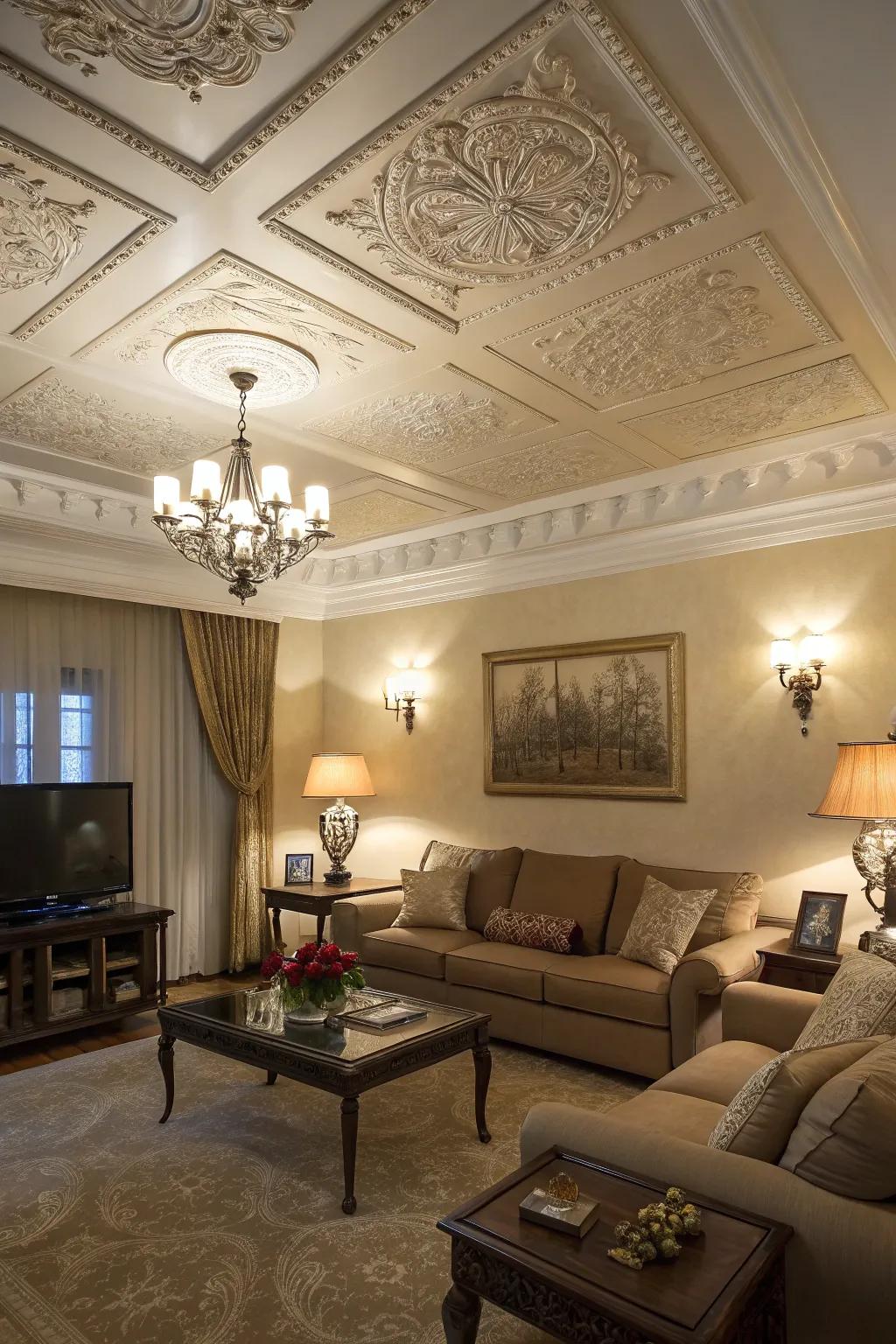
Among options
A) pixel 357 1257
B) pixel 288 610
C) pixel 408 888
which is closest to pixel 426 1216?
pixel 357 1257

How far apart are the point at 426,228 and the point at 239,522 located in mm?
1310

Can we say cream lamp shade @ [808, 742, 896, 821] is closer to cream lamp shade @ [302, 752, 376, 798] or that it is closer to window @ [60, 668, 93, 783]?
cream lamp shade @ [302, 752, 376, 798]

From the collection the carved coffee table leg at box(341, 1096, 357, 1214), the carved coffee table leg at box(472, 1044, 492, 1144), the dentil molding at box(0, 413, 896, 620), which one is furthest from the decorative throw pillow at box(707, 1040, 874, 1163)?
the dentil molding at box(0, 413, 896, 620)

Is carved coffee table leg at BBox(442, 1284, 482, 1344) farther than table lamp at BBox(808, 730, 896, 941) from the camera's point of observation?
No

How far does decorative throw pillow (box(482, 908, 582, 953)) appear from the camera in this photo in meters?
4.64

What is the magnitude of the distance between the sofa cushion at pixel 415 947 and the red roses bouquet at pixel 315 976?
131 centimetres

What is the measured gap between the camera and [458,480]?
4.77 metres

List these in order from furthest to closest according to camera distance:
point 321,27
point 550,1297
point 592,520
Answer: point 592,520 < point 321,27 < point 550,1297

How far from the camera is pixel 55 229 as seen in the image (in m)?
2.46

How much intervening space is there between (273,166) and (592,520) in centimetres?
332

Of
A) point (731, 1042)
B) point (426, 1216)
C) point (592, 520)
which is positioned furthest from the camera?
point (592, 520)

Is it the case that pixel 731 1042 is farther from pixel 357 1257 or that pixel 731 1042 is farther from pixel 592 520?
pixel 592 520

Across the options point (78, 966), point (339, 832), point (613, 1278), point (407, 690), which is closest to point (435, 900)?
point (339, 832)

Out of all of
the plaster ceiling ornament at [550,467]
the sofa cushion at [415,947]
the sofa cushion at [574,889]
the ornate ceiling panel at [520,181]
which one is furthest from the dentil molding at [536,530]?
the sofa cushion at [415,947]
